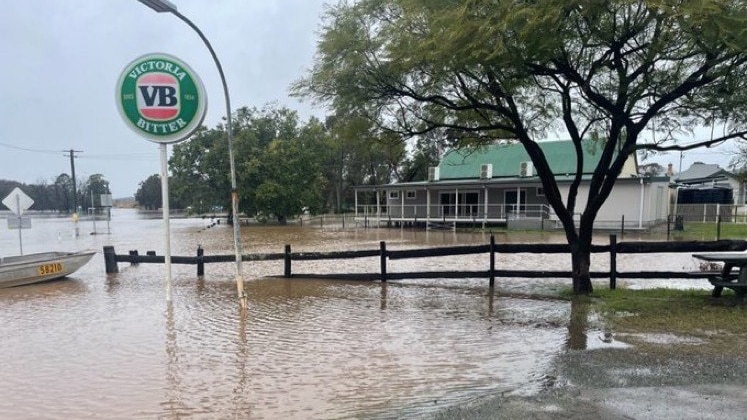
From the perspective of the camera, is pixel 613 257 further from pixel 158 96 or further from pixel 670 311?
pixel 158 96

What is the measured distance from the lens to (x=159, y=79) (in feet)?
23.7

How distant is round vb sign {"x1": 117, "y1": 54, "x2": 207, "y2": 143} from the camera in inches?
283

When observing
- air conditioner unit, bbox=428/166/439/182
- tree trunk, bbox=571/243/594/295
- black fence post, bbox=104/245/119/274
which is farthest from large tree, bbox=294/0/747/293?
air conditioner unit, bbox=428/166/439/182

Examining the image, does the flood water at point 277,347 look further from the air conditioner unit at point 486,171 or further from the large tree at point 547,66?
the air conditioner unit at point 486,171

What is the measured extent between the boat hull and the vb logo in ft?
26.1

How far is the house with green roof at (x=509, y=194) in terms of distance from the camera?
29.9 metres

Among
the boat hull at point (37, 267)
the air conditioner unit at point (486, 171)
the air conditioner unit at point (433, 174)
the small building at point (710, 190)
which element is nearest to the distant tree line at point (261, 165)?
the air conditioner unit at point (433, 174)

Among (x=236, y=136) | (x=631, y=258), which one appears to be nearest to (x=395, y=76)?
(x=631, y=258)

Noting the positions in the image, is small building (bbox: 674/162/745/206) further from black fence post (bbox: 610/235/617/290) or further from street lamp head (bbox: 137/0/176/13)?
street lamp head (bbox: 137/0/176/13)

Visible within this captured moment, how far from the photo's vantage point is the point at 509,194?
35062 mm

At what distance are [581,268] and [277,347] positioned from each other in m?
6.18

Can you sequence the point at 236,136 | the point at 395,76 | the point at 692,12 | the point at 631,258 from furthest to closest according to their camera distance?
1. the point at 236,136
2. the point at 631,258
3. the point at 395,76
4. the point at 692,12

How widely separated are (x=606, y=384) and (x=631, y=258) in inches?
533

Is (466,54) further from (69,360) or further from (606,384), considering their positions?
(69,360)
